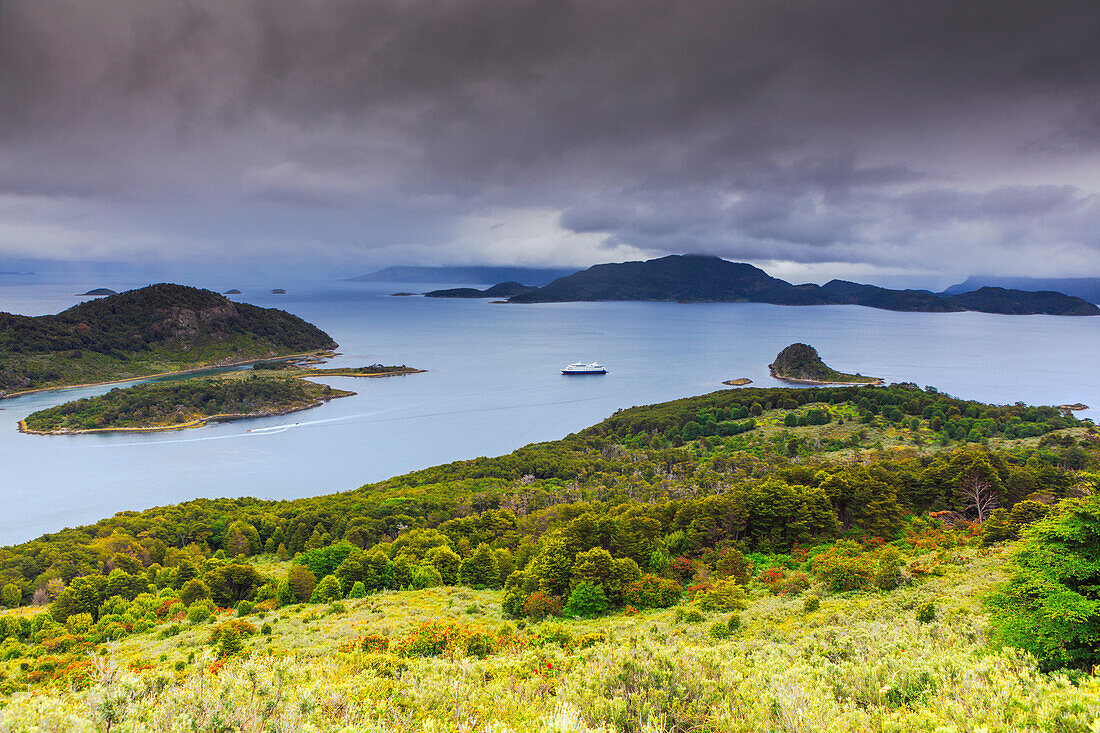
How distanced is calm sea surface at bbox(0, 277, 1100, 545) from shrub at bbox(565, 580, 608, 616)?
41.5 meters

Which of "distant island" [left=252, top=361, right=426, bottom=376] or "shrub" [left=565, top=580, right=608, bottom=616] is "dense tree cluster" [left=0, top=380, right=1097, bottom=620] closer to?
"shrub" [left=565, top=580, right=608, bottom=616]

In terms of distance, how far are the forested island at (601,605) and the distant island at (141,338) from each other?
3883 inches

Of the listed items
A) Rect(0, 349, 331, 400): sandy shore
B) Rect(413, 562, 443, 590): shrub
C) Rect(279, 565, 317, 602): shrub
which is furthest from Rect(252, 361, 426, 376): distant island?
Rect(413, 562, 443, 590): shrub

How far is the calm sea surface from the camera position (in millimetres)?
55156

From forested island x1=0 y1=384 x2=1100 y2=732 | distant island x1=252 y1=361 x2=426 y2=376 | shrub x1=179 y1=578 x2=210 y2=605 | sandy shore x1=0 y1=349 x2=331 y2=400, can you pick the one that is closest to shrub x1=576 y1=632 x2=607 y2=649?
forested island x1=0 y1=384 x2=1100 y2=732

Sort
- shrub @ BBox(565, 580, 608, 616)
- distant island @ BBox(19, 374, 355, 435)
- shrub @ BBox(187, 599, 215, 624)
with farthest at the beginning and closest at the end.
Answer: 1. distant island @ BBox(19, 374, 355, 435)
2. shrub @ BBox(187, 599, 215, 624)
3. shrub @ BBox(565, 580, 608, 616)

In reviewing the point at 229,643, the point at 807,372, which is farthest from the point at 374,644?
the point at 807,372

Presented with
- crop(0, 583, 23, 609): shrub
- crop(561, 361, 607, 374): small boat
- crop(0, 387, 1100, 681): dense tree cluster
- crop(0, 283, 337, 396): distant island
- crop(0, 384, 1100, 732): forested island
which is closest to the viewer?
crop(0, 384, 1100, 732): forested island

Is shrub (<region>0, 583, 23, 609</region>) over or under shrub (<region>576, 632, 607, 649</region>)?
under

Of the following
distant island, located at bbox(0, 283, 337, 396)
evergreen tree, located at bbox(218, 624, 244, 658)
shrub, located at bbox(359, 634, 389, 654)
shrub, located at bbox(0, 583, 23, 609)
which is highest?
distant island, located at bbox(0, 283, 337, 396)

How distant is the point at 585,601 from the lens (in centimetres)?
2092

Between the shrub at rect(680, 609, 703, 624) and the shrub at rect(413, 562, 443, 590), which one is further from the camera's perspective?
the shrub at rect(413, 562, 443, 590)

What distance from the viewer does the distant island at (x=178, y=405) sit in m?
75.6

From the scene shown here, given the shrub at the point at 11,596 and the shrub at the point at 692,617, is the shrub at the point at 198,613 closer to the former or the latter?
A: the shrub at the point at 11,596
